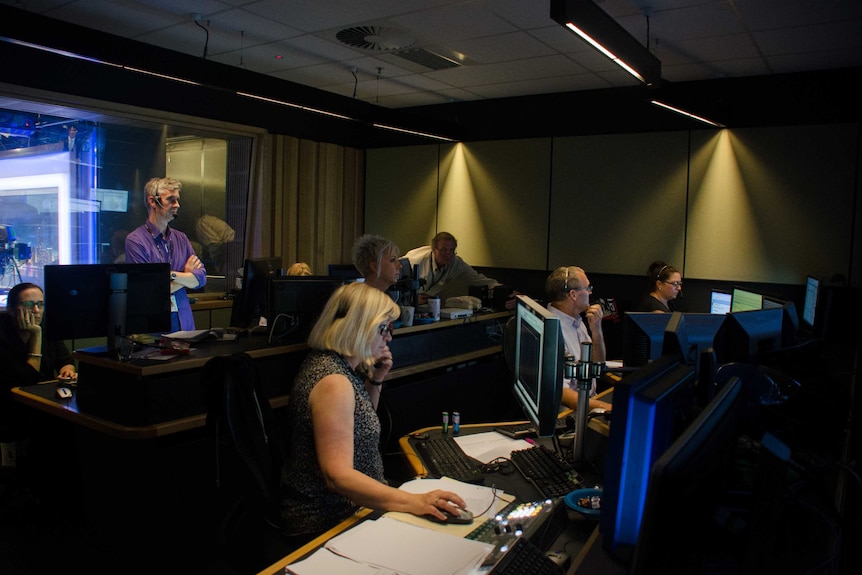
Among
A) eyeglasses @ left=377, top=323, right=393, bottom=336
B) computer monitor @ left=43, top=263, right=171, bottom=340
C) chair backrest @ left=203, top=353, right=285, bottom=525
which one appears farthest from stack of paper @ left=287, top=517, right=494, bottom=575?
computer monitor @ left=43, top=263, right=171, bottom=340

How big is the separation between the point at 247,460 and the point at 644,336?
1498 millimetres

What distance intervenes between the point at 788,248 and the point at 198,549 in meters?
4.59

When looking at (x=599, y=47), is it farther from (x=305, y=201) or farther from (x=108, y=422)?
(x=305, y=201)

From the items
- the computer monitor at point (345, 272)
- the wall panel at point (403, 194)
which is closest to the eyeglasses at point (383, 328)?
the computer monitor at point (345, 272)

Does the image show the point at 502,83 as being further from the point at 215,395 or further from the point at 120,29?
the point at 215,395

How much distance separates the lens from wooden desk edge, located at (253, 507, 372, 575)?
4.77ft

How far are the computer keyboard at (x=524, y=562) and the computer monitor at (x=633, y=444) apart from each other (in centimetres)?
15

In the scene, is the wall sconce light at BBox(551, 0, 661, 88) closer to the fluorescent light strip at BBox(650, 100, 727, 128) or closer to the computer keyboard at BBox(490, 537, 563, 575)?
the fluorescent light strip at BBox(650, 100, 727, 128)

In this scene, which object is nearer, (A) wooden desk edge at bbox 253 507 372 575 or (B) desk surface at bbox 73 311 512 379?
(A) wooden desk edge at bbox 253 507 372 575

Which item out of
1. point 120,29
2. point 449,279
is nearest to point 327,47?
point 120,29

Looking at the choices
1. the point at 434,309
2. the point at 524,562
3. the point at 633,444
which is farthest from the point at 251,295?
the point at 633,444

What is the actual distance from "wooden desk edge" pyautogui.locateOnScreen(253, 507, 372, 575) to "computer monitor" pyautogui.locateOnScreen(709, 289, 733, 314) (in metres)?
3.90

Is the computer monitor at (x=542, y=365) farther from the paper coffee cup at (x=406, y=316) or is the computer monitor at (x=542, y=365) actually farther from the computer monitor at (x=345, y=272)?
the computer monitor at (x=345, y=272)

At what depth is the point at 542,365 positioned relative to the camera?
196 cm
